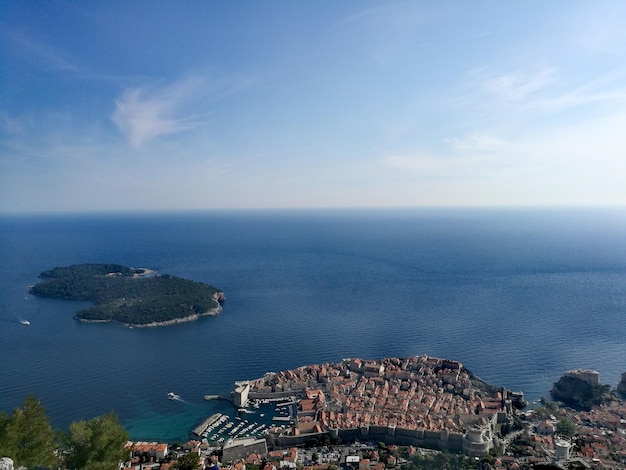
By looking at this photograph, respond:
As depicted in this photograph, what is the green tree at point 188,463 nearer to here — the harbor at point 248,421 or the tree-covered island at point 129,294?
the harbor at point 248,421

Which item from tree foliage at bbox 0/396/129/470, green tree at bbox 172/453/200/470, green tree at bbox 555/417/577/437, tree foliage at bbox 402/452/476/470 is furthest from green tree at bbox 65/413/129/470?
green tree at bbox 555/417/577/437

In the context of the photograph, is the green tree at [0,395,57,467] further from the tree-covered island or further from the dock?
the tree-covered island

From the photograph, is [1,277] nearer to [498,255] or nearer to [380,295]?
[380,295]

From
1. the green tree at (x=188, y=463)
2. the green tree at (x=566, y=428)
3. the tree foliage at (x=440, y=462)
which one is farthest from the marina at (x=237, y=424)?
the green tree at (x=566, y=428)

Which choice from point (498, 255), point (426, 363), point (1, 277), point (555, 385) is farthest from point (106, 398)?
point (498, 255)

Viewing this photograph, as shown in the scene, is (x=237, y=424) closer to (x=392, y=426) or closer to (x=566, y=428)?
(x=392, y=426)
